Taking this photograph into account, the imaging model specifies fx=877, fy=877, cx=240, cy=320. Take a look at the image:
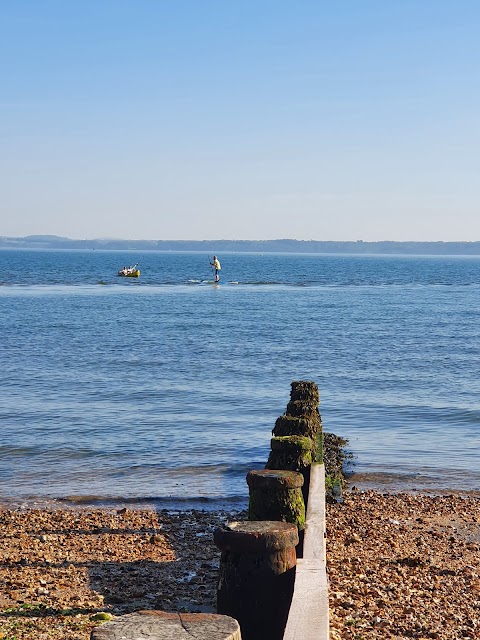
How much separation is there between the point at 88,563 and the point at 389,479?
6689mm

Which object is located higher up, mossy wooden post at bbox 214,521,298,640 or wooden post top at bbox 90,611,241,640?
wooden post top at bbox 90,611,241,640

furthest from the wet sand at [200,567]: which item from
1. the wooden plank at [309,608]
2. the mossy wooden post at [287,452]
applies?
the mossy wooden post at [287,452]

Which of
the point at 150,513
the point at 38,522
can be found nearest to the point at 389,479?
the point at 150,513

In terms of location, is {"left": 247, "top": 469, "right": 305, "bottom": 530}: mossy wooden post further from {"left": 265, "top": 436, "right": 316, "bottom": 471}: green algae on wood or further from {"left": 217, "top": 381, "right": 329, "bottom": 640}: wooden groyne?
{"left": 265, "top": 436, "right": 316, "bottom": 471}: green algae on wood

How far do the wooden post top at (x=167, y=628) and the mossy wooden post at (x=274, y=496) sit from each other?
3388 mm

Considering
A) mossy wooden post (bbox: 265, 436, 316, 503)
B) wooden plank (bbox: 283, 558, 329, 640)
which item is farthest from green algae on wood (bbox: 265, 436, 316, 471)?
wooden plank (bbox: 283, 558, 329, 640)

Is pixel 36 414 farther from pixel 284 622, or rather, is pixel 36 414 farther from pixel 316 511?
pixel 284 622

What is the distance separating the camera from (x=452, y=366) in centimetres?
2866

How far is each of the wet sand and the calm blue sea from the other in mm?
1703

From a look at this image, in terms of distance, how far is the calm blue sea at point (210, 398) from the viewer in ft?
48.8

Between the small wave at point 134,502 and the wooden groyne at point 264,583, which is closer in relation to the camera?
the wooden groyne at point 264,583

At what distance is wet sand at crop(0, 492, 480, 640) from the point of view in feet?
24.9

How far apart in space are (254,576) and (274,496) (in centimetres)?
173

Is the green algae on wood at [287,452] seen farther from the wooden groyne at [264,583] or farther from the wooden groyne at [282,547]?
the wooden groyne at [264,583]
